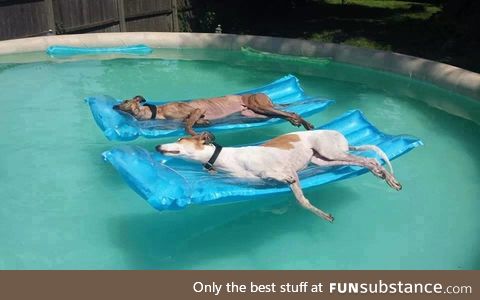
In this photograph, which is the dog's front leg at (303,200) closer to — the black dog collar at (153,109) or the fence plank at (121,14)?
the black dog collar at (153,109)

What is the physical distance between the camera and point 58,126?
7375 mm

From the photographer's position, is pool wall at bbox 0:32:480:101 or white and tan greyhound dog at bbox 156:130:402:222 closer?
white and tan greyhound dog at bbox 156:130:402:222

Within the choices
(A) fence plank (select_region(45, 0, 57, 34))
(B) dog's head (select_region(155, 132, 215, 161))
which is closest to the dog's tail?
(B) dog's head (select_region(155, 132, 215, 161))

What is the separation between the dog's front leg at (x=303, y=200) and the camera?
14.6ft

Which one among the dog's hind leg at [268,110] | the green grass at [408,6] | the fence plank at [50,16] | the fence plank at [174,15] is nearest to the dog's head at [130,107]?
the dog's hind leg at [268,110]

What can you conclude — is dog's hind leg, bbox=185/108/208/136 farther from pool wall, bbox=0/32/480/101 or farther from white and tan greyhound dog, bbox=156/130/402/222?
pool wall, bbox=0/32/480/101

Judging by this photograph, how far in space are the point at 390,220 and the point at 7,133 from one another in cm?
504

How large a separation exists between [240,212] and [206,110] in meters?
1.52

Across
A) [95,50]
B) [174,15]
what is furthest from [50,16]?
[174,15]

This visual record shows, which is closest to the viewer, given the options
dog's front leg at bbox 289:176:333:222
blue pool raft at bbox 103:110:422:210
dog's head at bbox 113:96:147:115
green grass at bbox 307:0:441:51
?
blue pool raft at bbox 103:110:422:210

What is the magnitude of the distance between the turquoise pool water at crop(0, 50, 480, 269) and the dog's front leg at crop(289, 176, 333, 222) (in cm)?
37

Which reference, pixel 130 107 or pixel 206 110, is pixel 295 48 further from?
pixel 130 107

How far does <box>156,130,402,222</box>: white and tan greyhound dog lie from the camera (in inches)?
179

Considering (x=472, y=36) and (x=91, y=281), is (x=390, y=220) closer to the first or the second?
(x=91, y=281)
